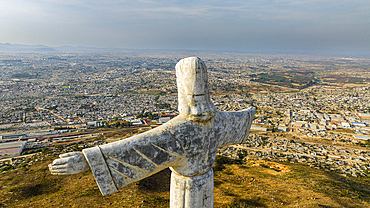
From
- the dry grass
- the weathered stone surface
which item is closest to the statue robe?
the weathered stone surface

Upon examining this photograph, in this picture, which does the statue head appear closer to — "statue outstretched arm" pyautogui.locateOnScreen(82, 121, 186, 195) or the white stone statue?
the white stone statue

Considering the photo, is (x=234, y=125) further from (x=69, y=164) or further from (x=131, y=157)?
(x=69, y=164)

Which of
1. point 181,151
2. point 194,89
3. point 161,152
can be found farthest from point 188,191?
point 194,89

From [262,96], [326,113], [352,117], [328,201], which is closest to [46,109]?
[328,201]

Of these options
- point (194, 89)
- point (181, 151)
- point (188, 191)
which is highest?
point (194, 89)

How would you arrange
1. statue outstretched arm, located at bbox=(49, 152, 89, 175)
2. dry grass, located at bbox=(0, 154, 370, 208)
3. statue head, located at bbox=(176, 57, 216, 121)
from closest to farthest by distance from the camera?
statue outstretched arm, located at bbox=(49, 152, 89, 175) < statue head, located at bbox=(176, 57, 216, 121) < dry grass, located at bbox=(0, 154, 370, 208)

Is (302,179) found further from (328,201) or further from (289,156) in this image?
(289,156)
